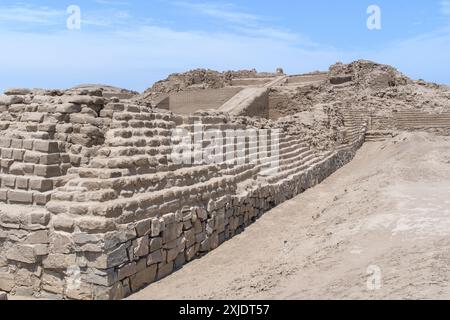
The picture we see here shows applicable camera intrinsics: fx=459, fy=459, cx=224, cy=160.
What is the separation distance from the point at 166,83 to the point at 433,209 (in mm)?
25536

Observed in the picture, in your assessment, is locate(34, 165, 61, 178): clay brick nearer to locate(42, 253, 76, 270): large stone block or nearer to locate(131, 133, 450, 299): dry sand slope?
locate(42, 253, 76, 270): large stone block

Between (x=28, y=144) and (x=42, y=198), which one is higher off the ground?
(x=28, y=144)

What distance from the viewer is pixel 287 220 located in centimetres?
952

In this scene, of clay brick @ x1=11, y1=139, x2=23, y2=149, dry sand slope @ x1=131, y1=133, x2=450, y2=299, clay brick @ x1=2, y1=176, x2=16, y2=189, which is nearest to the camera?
dry sand slope @ x1=131, y1=133, x2=450, y2=299

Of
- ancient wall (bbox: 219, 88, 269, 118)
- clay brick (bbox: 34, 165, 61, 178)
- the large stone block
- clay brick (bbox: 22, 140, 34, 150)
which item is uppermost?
ancient wall (bbox: 219, 88, 269, 118)

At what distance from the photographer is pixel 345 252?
5.41 m

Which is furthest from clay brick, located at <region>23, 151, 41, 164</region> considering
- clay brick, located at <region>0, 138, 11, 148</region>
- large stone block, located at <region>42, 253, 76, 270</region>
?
large stone block, located at <region>42, 253, 76, 270</region>

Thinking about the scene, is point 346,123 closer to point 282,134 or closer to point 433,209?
point 282,134

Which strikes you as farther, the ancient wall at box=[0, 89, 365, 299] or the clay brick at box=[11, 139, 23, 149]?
the clay brick at box=[11, 139, 23, 149]

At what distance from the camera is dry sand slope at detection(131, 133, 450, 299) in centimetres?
426

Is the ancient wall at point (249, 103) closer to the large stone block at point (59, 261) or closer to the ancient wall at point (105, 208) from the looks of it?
the ancient wall at point (105, 208)

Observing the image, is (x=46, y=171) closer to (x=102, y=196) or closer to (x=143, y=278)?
(x=102, y=196)

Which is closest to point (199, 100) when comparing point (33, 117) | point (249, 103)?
point (249, 103)

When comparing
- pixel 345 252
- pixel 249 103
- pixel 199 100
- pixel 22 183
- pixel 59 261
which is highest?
pixel 199 100
